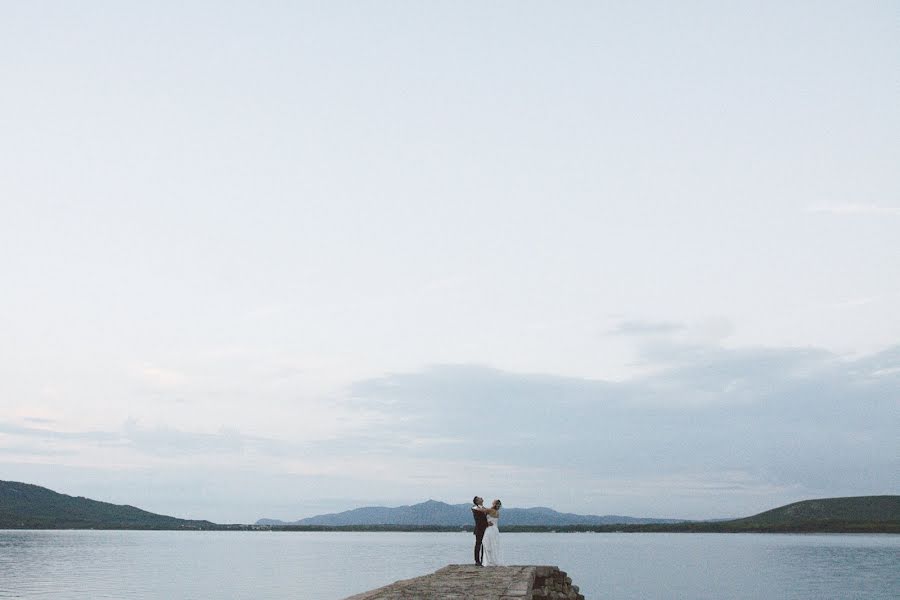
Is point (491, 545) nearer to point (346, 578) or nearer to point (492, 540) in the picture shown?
point (492, 540)

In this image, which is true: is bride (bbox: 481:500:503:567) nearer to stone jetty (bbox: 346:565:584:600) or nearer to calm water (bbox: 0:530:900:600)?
stone jetty (bbox: 346:565:584:600)

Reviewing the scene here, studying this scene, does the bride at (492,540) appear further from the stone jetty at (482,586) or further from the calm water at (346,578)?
the calm water at (346,578)

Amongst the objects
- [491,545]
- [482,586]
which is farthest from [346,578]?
[482,586]

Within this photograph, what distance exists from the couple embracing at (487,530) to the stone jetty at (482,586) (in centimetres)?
71

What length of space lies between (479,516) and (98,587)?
177 ft

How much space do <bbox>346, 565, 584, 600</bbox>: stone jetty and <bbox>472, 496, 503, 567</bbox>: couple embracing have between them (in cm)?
71

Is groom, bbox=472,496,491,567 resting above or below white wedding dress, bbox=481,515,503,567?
above

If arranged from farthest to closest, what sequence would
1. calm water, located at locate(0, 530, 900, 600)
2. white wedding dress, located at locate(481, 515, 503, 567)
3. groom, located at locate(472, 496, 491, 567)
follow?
calm water, located at locate(0, 530, 900, 600) → white wedding dress, located at locate(481, 515, 503, 567) → groom, located at locate(472, 496, 491, 567)

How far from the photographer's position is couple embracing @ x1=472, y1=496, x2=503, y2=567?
103 ft

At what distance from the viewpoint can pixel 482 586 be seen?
26531mm

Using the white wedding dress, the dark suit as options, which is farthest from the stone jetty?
the dark suit

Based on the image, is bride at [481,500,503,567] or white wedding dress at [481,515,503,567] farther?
white wedding dress at [481,515,503,567]

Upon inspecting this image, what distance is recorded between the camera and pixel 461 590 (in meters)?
25.6

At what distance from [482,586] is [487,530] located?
577cm
